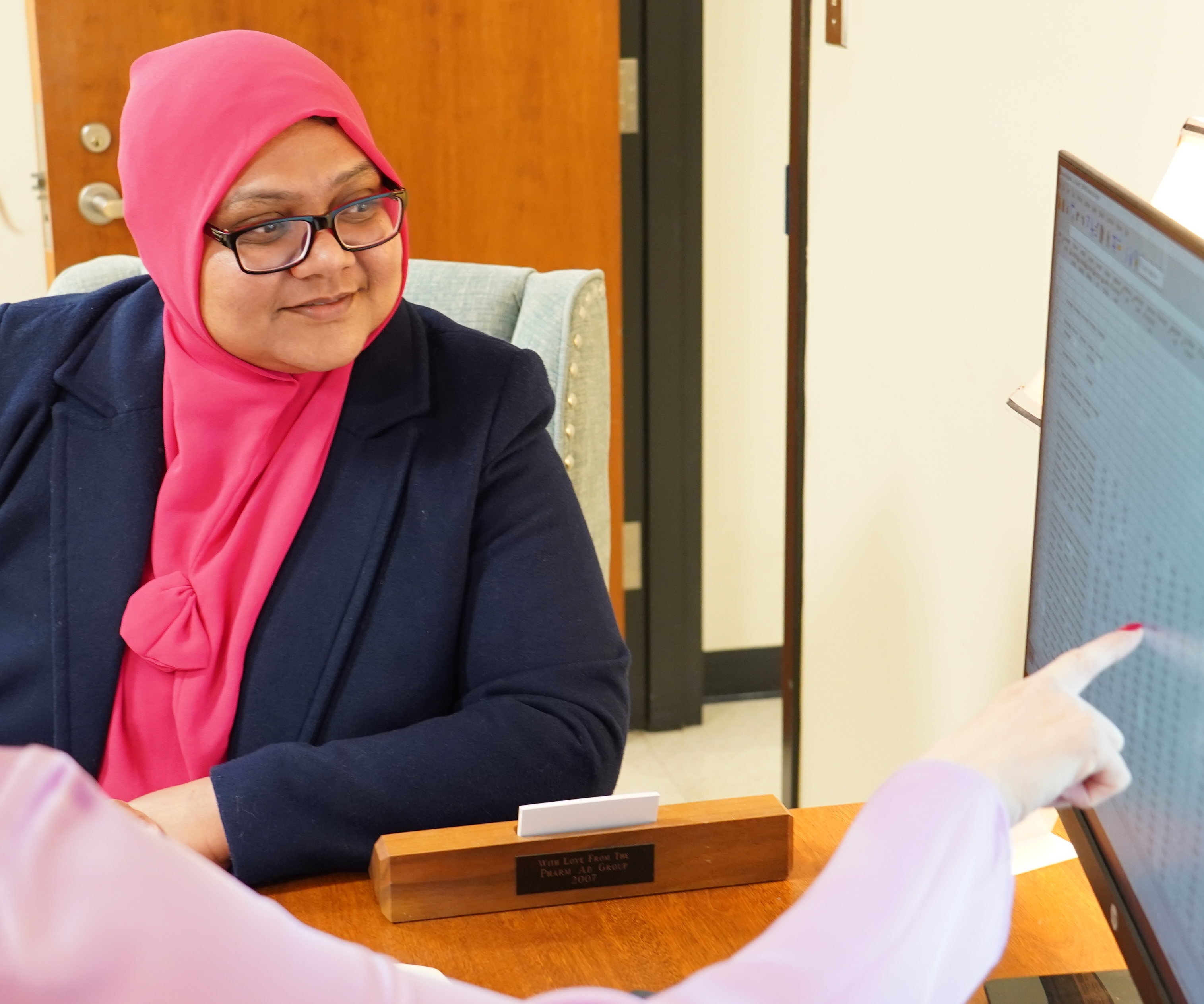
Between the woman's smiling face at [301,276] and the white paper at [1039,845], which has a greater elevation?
the woman's smiling face at [301,276]

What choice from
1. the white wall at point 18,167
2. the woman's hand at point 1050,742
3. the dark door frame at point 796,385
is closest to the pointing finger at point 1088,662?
the woman's hand at point 1050,742

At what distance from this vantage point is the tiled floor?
2682mm

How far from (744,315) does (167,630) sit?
1.74 meters

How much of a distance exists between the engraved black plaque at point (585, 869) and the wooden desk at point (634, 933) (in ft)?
0.05

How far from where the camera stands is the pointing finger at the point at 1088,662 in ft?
2.14

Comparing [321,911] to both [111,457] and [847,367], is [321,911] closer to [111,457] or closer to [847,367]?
[111,457]

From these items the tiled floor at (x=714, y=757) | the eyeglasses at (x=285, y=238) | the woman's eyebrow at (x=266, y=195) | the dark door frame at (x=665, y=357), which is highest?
the woman's eyebrow at (x=266, y=195)

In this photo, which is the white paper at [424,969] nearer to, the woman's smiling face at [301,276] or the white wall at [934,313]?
the woman's smiling face at [301,276]

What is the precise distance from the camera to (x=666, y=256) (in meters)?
2.67

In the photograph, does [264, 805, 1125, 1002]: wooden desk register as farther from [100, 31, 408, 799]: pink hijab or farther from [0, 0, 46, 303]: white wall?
[0, 0, 46, 303]: white wall

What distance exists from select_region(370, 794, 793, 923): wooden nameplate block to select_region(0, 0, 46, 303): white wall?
214cm

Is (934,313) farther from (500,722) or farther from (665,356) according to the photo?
(665,356)

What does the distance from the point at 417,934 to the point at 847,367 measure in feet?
3.73

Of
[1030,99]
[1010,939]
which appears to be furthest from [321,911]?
[1030,99]
